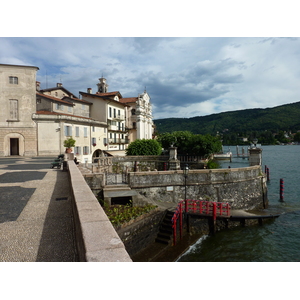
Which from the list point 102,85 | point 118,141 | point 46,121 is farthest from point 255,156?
point 102,85

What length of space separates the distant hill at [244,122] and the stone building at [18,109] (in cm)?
12867

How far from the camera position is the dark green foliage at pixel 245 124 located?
16188 centimetres

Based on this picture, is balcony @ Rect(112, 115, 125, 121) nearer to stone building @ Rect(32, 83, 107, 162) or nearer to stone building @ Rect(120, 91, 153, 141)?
stone building @ Rect(32, 83, 107, 162)

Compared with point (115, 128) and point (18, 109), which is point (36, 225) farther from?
point (115, 128)

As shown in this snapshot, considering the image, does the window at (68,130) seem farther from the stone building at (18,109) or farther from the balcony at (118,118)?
the balcony at (118,118)

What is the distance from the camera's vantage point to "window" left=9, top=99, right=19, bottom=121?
3064 cm

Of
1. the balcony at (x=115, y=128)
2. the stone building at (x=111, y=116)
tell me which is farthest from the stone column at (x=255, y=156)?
the balcony at (x=115, y=128)

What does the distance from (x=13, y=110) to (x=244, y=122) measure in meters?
179

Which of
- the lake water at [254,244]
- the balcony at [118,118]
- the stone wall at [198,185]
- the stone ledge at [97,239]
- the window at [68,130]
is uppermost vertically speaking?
the balcony at [118,118]

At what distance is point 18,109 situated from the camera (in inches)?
1210

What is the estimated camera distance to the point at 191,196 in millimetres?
21016

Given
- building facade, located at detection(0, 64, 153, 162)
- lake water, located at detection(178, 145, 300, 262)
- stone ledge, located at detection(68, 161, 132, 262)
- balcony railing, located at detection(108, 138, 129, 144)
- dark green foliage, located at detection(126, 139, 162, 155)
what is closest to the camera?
stone ledge, located at detection(68, 161, 132, 262)

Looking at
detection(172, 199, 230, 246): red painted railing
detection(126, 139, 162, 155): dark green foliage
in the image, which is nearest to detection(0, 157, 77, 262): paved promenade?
detection(172, 199, 230, 246): red painted railing

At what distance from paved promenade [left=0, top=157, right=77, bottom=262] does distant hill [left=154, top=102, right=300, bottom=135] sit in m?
150
